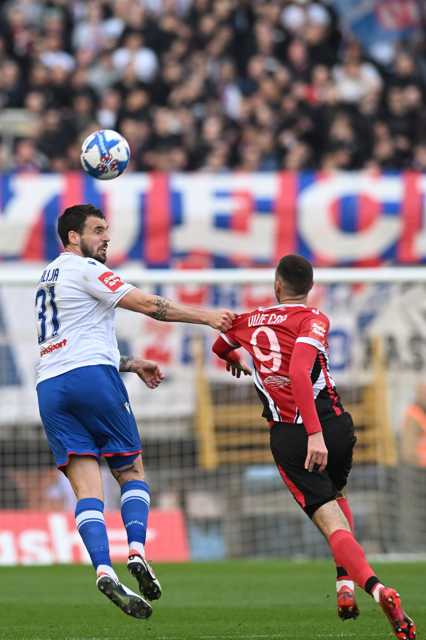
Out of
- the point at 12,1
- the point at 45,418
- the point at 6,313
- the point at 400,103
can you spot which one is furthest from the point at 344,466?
the point at 12,1

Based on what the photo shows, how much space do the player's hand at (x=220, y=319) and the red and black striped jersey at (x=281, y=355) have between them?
7 cm

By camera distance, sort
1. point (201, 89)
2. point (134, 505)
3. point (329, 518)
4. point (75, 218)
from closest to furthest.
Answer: point (329, 518)
point (134, 505)
point (75, 218)
point (201, 89)

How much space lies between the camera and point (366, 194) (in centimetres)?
1694

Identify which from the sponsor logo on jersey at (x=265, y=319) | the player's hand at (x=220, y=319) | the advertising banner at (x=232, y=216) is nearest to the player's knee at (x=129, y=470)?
the player's hand at (x=220, y=319)

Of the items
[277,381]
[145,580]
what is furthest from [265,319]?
[145,580]

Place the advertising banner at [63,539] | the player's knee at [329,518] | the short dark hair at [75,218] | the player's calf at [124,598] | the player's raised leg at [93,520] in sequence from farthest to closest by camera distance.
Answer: the advertising banner at [63,539]
the short dark hair at [75,218]
the player's knee at [329,518]
the player's raised leg at [93,520]
the player's calf at [124,598]

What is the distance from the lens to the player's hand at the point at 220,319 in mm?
8133

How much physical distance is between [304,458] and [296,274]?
1.06 meters

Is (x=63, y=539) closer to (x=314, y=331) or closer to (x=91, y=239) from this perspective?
(x=91, y=239)

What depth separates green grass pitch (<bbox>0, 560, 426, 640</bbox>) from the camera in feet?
26.7

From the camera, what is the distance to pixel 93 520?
8.07 metres

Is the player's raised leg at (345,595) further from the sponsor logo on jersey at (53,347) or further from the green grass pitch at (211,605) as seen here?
the sponsor logo on jersey at (53,347)

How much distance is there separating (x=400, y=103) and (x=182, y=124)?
324 cm

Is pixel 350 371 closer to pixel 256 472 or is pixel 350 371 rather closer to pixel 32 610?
pixel 256 472
